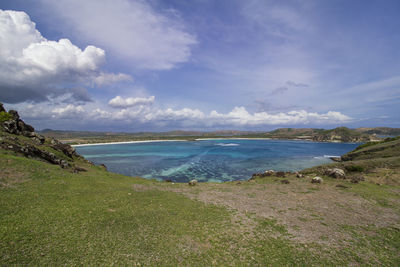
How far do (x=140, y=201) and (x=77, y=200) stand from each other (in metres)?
6.06

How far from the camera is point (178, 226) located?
14.1m

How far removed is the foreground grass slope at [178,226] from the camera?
10.2m

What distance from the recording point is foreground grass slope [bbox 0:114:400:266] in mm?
10156

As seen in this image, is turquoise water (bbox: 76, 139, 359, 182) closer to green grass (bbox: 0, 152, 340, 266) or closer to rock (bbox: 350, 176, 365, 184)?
rock (bbox: 350, 176, 365, 184)

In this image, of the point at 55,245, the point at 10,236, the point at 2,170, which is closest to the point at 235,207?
the point at 55,245

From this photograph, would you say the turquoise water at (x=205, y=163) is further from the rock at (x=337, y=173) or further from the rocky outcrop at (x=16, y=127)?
the rocky outcrop at (x=16, y=127)

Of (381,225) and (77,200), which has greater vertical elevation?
(77,200)

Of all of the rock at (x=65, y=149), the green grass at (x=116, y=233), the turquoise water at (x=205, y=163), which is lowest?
Answer: the turquoise water at (x=205, y=163)

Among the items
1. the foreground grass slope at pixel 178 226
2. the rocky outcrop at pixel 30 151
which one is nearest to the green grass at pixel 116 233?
the foreground grass slope at pixel 178 226

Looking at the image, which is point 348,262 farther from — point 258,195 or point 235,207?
point 258,195

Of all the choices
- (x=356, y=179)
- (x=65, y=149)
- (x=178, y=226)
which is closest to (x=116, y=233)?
(x=178, y=226)

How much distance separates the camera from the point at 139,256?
402 inches

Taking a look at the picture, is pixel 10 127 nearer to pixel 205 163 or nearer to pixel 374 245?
pixel 374 245

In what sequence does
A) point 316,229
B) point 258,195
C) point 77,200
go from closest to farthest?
point 316,229 < point 77,200 < point 258,195
